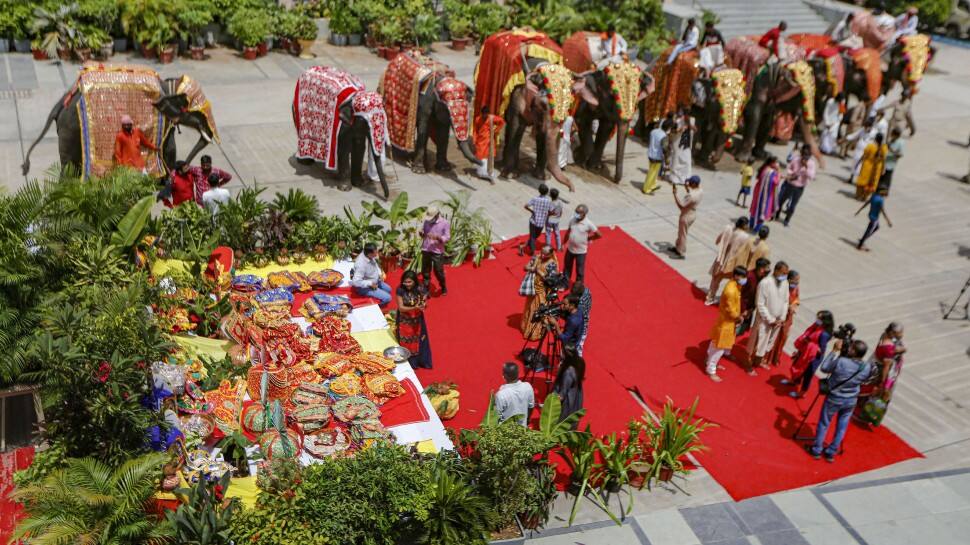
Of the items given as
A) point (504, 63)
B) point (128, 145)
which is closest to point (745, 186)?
point (504, 63)

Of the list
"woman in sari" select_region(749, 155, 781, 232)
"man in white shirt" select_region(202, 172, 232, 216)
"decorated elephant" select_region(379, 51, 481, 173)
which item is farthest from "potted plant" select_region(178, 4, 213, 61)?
"woman in sari" select_region(749, 155, 781, 232)

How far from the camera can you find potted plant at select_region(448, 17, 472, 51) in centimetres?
2428

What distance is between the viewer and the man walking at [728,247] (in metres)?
11.6

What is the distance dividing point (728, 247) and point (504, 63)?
6.17 m

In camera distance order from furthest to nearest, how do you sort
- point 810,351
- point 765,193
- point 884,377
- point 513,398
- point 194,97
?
point 765,193
point 194,97
point 810,351
point 884,377
point 513,398

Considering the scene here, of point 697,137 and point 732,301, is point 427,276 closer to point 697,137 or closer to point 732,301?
point 732,301

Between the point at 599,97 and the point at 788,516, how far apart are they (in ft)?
30.2

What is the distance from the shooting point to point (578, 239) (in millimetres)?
11828

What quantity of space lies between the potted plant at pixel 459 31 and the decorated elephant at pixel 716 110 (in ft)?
27.0

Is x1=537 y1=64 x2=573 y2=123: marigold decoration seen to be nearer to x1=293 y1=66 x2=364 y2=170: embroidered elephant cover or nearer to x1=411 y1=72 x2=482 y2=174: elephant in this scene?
x1=411 y1=72 x2=482 y2=174: elephant

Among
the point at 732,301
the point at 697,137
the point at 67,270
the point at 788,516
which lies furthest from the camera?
the point at 697,137

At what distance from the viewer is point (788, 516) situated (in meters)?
8.67

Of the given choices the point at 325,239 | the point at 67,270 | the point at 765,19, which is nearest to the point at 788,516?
the point at 325,239

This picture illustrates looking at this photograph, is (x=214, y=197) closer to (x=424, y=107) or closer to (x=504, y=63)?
(x=424, y=107)
